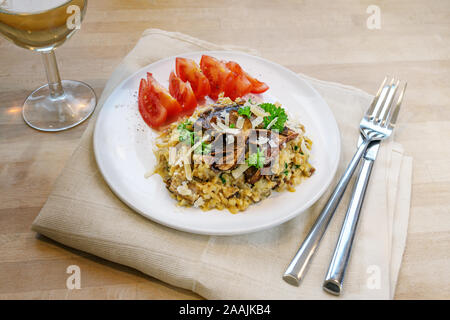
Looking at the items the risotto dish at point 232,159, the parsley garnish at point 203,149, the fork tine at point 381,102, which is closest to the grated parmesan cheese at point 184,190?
the risotto dish at point 232,159

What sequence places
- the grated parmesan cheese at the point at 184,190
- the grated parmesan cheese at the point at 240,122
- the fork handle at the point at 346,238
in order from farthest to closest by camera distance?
the grated parmesan cheese at the point at 240,122
the grated parmesan cheese at the point at 184,190
the fork handle at the point at 346,238

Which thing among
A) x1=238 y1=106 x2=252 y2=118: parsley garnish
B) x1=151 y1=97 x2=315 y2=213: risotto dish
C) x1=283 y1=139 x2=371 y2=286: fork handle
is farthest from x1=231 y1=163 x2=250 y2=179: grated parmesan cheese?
x1=283 y1=139 x2=371 y2=286: fork handle

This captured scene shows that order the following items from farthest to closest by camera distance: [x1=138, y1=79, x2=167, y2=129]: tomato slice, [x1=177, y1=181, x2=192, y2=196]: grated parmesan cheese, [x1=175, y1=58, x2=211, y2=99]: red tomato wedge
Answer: [x1=175, y1=58, x2=211, y2=99]: red tomato wedge → [x1=138, y1=79, x2=167, y2=129]: tomato slice → [x1=177, y1=181, x2=192, y2=196]: grated parmesan cheese

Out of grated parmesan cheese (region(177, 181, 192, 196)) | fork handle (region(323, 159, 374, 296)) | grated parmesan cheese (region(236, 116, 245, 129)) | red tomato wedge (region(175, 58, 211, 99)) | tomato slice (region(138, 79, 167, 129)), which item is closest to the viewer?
fork handle (region(323, 159, 374, 296))

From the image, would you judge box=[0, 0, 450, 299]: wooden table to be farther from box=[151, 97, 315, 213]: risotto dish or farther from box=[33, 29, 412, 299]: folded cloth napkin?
box=[151, 97, 315, 213]: risotto dish

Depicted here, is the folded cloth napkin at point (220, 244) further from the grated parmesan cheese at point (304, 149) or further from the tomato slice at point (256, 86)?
the tomato slice at point (256, 86)

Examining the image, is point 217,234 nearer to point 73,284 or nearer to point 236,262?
point 236,262
